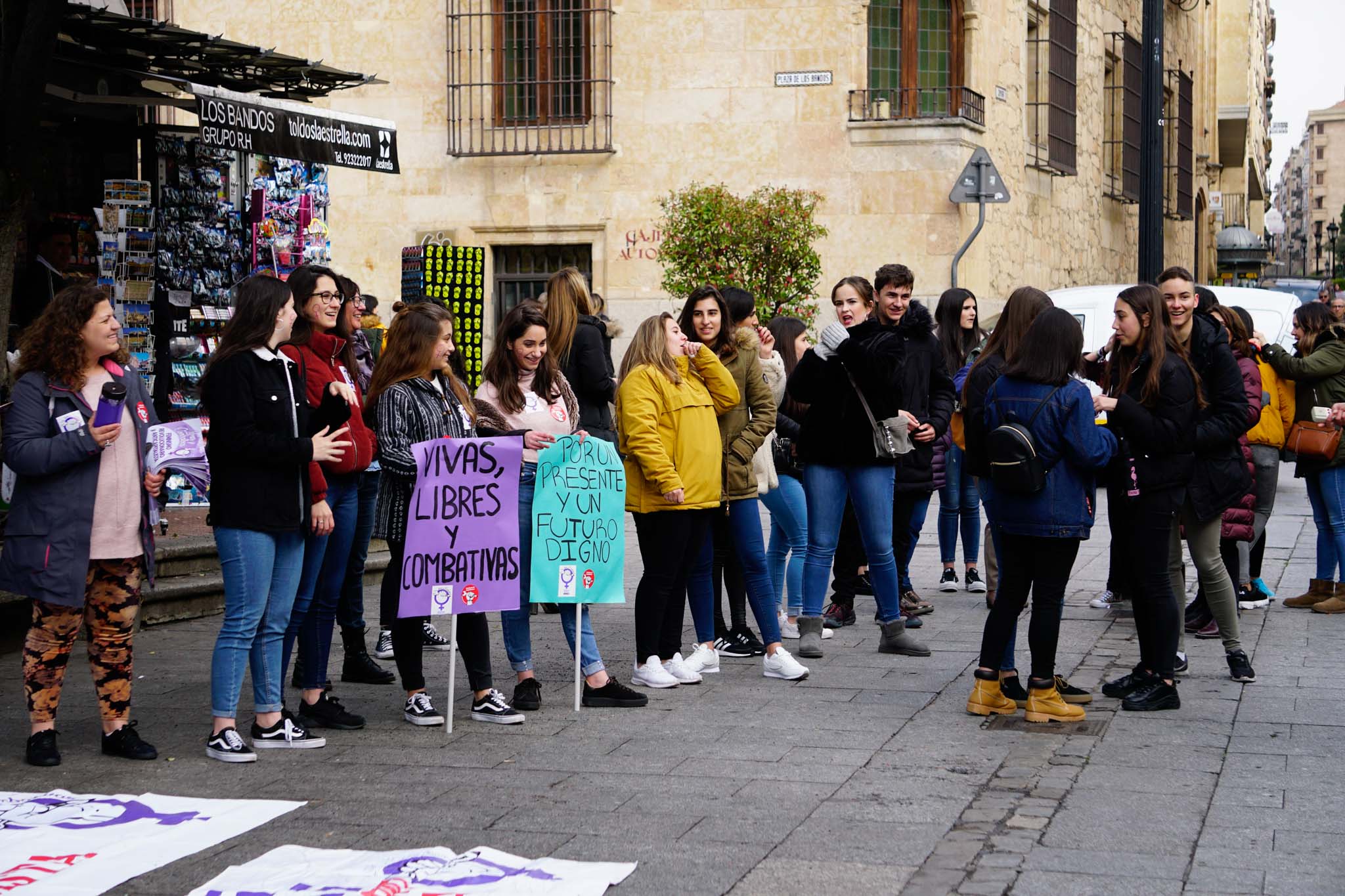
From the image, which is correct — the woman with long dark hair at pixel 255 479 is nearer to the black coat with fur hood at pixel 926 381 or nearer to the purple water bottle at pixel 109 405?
the purple water bottle at pixel 109 405

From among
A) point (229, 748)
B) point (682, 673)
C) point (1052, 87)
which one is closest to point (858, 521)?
point (682, 673)

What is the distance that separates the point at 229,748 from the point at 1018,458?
11.5 ft

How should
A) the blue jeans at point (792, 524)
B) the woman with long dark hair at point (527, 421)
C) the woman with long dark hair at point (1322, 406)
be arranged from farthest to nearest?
1. the woman with long dark hair at point (1322, 406)
2. the blue jeans at point (792, 524)
3. the woman with long dark hair at point (527, 421)

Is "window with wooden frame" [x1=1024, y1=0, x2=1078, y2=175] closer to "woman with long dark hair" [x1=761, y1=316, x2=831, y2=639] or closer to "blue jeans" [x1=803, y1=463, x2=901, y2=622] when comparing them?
"woman with long dark hair" [x1=761, y1=316, x2=831, y2=639]

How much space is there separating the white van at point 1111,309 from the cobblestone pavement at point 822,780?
32.1ft

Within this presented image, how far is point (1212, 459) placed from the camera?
800 cm

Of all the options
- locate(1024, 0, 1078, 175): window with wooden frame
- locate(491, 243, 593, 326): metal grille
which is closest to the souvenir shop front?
locate(491, 243, 593, 326): metal grille

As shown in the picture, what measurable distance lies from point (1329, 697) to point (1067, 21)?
63.6 ft

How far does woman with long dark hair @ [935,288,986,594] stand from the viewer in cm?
1081

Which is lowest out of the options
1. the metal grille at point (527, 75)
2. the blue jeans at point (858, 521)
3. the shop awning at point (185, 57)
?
the blue jeans at point (858, 521)

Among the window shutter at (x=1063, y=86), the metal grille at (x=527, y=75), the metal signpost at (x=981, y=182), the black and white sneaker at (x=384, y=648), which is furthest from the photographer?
the window shutter at (x=1063, y=86)

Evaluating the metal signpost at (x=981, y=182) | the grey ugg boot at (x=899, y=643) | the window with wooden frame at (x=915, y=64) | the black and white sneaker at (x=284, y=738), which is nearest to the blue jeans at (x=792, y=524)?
the grey ugg boot at (x=899, y=643)

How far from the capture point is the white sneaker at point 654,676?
8.03 m

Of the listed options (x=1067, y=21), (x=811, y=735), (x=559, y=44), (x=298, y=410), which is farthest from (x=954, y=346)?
(x=1067, y=21)
